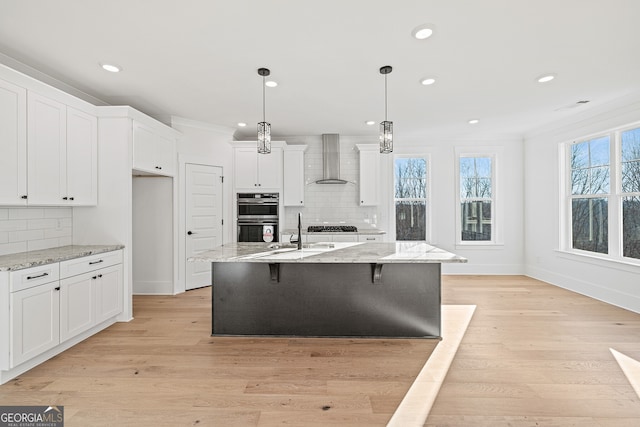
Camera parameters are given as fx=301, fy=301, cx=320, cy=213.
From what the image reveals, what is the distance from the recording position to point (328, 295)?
9.91 ft

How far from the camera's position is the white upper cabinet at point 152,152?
369cm

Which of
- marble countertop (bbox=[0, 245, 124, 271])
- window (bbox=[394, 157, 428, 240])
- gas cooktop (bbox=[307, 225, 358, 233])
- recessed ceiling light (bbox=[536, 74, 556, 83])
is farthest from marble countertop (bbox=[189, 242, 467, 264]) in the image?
window (bbox=[394, 157, 428, 240])

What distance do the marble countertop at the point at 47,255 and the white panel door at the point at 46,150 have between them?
480mm

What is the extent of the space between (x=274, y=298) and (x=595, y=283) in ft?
15.0

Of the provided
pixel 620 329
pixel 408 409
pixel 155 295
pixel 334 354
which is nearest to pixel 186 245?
pixel 155 295

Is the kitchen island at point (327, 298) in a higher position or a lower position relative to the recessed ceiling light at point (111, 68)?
lower

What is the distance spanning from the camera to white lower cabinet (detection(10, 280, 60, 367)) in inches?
88.1

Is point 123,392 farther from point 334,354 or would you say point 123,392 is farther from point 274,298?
point 334,354

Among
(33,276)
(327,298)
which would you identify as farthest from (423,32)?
(33,276)

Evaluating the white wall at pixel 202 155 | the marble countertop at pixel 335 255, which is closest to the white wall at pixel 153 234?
the white wall at pixel 202 155

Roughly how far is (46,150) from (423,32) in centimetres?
349

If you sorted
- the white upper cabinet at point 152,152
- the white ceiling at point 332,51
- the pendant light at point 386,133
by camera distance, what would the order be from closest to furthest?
the white ceiling at point 332,51 < the pendant light at point 386,133 < the white upper cabinet at point 152,152

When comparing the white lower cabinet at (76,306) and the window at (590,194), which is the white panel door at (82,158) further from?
the window at (590,194)

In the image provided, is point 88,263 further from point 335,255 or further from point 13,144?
point 335,255
